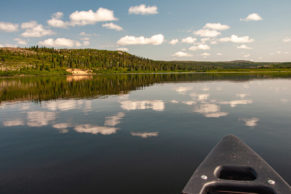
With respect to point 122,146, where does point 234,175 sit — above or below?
above

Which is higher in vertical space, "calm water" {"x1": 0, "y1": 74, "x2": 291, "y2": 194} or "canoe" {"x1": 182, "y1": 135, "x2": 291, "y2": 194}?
"canoe" {"x1": 182, "y1": 135, "x2": 291, "y2": 194}

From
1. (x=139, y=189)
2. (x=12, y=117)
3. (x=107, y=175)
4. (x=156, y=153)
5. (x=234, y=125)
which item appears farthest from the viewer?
(x=12, y=117)

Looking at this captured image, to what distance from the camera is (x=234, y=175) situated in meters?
8.42

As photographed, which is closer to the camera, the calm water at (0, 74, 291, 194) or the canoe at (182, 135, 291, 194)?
the canoe at (182, 135, 291, 194)

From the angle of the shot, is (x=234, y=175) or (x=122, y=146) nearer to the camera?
(x=234, y=175)

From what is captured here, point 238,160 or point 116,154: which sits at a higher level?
point 238,160

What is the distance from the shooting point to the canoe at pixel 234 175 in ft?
22.4

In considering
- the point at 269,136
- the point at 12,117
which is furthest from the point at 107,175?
the point at 12,117

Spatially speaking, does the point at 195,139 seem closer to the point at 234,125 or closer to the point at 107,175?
the point at 234,125

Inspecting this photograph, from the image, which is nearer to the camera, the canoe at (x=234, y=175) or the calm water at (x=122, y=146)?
the canoe at (x=234, y=175)

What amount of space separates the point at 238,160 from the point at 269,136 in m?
7.98

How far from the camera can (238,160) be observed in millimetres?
8742

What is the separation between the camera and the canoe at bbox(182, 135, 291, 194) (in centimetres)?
684

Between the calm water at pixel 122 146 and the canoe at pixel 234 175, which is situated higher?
the canoe at pixel 234 175
